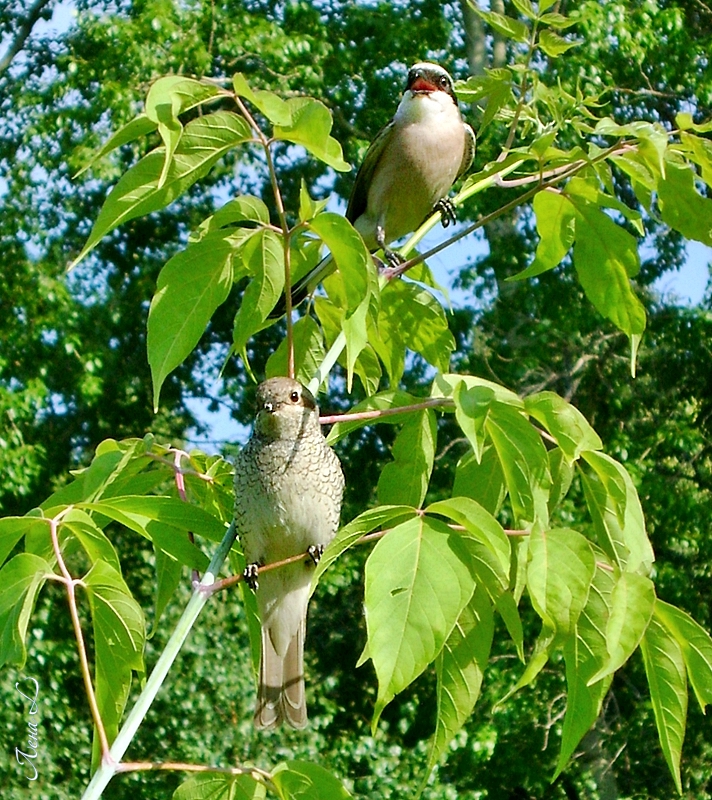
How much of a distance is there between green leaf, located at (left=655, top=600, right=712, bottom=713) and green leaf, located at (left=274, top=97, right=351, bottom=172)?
0.65 meters

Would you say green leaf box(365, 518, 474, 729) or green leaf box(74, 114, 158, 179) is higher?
green leaf box(74, 114, 158, 179)

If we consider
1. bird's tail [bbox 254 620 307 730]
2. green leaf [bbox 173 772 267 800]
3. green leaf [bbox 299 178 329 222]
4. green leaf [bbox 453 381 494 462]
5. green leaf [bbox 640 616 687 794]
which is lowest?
bird's tail [bbox 254 620 307 730]

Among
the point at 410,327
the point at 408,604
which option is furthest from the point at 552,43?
the point at 408,604

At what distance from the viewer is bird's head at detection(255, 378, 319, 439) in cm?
197

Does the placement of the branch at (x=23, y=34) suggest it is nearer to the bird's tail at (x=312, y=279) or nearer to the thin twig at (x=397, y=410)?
the bird's tail at (x=312, y=279)

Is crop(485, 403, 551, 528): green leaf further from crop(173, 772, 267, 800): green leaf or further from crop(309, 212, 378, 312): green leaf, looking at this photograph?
crop(173, 772, 267, 800): green leaf

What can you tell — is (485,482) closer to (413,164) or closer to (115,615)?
(115,615)

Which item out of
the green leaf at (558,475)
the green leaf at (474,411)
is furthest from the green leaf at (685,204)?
the green leaf at (474,411)

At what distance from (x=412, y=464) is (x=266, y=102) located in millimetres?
526

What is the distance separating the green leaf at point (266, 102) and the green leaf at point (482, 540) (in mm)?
446

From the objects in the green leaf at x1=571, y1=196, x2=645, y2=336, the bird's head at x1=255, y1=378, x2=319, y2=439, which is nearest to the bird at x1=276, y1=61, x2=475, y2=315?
the bird's head at x1=255, y1=378, x2=319, y2=439

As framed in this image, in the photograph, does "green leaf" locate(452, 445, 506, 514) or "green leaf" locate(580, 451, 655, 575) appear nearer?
"green leaf" locate(580, 451, 655, 575)

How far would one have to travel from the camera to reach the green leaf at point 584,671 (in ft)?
4.51

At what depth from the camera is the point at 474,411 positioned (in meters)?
1.32
